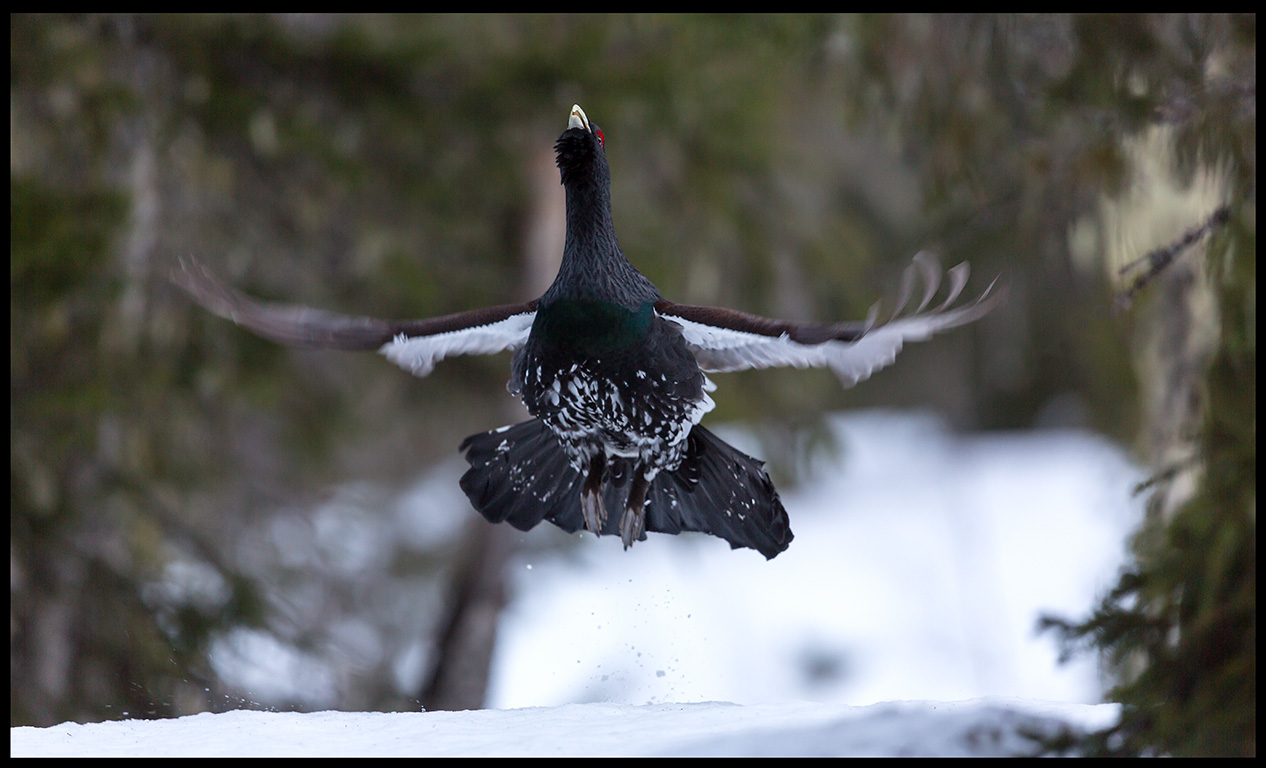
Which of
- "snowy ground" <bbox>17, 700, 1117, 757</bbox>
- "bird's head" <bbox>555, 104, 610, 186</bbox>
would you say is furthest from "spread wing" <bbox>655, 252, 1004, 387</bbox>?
"snowy ground" <bbox>17, 700, 1117, 757</bbox>

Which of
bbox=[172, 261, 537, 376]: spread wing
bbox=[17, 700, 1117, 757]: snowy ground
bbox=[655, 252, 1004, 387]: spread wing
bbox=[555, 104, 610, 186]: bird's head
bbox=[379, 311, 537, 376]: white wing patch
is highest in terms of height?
bbox=[555, 104, 610, 186]: bird's head

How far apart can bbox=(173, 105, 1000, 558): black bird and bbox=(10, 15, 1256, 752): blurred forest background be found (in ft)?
3.86

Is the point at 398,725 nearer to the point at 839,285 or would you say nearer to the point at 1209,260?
the point at 1209,260

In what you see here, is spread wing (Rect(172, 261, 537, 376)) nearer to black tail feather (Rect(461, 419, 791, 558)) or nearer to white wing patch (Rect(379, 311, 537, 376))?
white wing patch (Rect(379, 311, 537, 376))

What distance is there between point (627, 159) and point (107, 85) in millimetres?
3194

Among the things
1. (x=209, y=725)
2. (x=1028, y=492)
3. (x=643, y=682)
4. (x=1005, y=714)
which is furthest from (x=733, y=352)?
(x=1028, y=492)

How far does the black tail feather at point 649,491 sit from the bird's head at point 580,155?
1.01 metres

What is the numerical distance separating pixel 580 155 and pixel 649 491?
1.31 metres

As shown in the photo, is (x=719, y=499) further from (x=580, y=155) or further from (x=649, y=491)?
(x=580, y=155)

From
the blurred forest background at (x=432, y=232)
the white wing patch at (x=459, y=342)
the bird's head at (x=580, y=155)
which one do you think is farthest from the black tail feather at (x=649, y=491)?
the blurred forest background at (x=432, y=232)

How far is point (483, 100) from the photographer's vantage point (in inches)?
287

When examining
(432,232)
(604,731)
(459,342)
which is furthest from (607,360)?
(432,232)

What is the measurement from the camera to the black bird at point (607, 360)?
11.2ft

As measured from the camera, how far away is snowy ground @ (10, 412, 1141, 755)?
3398 millimetres
